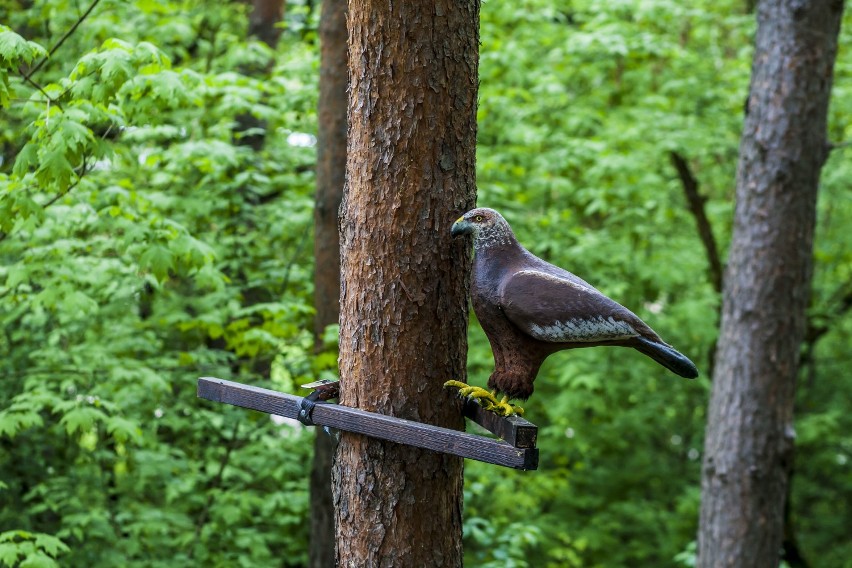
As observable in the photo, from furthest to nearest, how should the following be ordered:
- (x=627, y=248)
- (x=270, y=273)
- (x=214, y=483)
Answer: (x=627, y=248) → (x=270, y=273) → (x=214, y=483)

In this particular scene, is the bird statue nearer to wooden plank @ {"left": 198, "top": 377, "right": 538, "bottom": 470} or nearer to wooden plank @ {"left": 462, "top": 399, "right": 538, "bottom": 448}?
wooden plank @ {"left": 462, "top": 399, "right": 538, "bottom": 448}

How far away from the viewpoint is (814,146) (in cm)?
452

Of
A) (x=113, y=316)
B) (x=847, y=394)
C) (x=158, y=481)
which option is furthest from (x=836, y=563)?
(x=113, y=316)

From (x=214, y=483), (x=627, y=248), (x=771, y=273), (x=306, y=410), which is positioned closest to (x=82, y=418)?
(x=214, y=483)

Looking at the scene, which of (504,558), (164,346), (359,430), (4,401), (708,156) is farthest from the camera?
(708,156)

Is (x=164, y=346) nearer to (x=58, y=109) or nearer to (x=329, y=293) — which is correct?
(x=329, y=293)

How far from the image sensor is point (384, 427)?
2125 millimetres

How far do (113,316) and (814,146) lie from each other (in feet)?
12.8

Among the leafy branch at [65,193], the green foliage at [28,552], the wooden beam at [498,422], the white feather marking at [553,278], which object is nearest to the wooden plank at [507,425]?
the wooden beam at [498,422]

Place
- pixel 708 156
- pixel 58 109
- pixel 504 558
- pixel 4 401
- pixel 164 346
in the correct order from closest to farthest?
pixel 58 109 → pixel 4 401 → pixel 504 558 → pixel 164 346 → pixel 708 156

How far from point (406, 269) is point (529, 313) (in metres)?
0.36

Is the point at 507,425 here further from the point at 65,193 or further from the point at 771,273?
the point at 771,273

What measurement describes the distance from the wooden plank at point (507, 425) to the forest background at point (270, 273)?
1.63m

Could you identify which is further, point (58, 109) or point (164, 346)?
point (164, 346)
